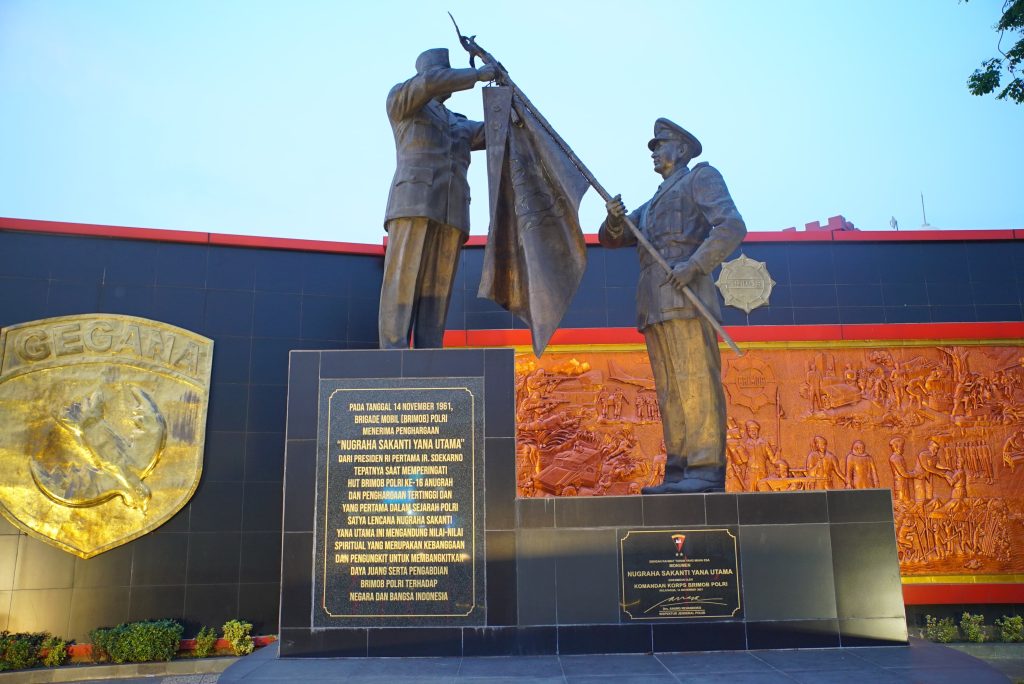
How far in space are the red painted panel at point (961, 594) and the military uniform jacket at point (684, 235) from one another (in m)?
6.93

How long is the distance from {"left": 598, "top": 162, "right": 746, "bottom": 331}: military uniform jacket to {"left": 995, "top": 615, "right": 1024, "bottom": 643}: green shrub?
7681mm

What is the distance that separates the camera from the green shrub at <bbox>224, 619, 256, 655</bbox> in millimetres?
9984

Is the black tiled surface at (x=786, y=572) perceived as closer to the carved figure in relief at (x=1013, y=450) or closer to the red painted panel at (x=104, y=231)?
the carved figure in relief at (x=1013, y=450)

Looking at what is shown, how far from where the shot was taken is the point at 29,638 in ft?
30.9

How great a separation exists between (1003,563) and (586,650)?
8.35 metres

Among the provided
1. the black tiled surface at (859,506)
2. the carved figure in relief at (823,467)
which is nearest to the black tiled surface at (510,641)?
the black tiled surface at (859,506)

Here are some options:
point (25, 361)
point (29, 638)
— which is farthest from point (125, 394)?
point (29, 638)

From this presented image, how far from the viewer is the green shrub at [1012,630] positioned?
10.2 meters

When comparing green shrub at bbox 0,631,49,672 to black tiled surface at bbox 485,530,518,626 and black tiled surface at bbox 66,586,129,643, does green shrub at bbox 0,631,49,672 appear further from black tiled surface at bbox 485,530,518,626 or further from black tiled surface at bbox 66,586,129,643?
black tiled surface at bbox 485,530,518,626

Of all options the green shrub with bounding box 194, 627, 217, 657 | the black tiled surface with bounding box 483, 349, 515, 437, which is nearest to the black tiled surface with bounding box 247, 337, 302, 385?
the green shrub with bounding box 194, 627, 217, 657

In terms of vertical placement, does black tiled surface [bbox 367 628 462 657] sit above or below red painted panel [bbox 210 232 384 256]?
below

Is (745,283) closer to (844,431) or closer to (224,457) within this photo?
(844,431)

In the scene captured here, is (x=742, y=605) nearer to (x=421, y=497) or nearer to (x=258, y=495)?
(x=421, y=497)

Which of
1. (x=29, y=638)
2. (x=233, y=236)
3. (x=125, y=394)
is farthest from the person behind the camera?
(x=233, y=236)
